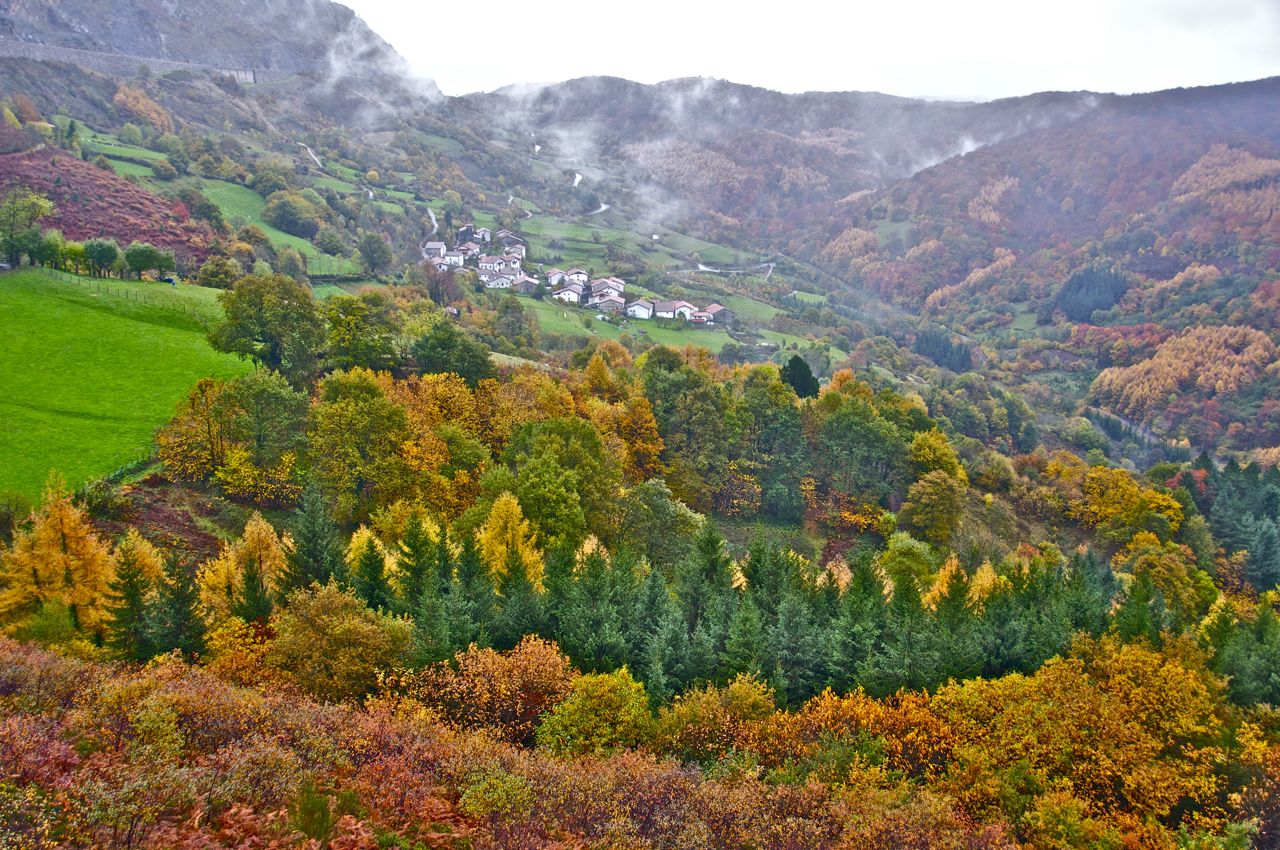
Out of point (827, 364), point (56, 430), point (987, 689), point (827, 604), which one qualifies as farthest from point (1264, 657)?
point (827, 364)

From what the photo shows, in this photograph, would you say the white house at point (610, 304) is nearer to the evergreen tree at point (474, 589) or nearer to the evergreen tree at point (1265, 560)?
the evergreen tree at point (1265, 560)

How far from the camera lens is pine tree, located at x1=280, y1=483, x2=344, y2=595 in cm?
3528

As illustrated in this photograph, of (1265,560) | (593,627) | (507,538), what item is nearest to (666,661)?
(593,627)

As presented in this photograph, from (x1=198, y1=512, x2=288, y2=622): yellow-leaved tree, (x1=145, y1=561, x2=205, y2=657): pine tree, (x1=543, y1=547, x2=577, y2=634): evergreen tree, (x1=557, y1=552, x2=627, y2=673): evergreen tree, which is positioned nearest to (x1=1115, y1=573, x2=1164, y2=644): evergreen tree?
(x1=557, y1=552, x2=627, y2=673): evergreen tree

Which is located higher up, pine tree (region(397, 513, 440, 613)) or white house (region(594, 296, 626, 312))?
white house (region(594, 296, 626, 312))

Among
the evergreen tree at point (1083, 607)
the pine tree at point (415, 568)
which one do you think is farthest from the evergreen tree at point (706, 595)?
the evergreen tree at point (1083, 607)

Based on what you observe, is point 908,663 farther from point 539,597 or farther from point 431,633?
point 431,633

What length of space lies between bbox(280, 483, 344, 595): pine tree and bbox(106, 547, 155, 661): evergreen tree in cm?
623

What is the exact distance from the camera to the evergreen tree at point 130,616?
96.4ft

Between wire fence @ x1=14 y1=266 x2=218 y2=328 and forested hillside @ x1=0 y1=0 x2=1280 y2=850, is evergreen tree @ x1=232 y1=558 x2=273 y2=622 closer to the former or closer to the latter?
forested hillside @ x1=0 y1=0 x2=1280 y2=850

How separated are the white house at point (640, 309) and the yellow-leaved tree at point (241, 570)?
117m

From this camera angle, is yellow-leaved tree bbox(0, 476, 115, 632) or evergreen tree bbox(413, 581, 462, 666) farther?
yellow-leaved tree bbox(0, 476, 115, 632)

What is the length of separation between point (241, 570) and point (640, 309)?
122977mm

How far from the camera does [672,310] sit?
158 metres
